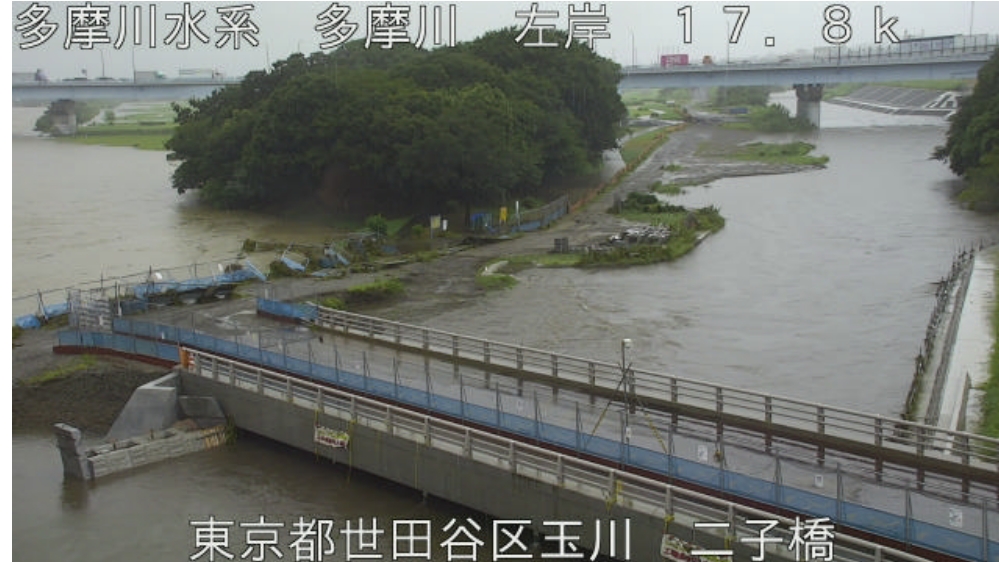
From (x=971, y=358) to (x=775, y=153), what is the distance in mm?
73468

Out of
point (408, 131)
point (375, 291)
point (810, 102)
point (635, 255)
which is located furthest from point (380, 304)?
point (810, 102)

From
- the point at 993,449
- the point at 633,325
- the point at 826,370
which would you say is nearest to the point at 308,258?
the point at 633,325

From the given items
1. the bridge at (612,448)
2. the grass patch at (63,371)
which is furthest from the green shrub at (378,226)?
the bridge at (612,448)

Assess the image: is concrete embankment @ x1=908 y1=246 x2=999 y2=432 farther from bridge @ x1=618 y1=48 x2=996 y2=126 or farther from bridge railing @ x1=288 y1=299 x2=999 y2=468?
bridge @ x1=618 y1=48 x2=996 y2=126

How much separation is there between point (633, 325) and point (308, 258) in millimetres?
16302

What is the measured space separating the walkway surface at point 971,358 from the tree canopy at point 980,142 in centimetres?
2384

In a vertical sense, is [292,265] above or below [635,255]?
above

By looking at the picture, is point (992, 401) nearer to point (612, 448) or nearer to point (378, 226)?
point (612, 448)

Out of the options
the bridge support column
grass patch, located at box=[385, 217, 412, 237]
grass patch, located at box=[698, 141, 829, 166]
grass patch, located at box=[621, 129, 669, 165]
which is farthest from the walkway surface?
the bridge support column

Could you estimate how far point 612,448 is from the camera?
703 inches

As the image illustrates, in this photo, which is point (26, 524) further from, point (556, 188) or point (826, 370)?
point (556, 188)

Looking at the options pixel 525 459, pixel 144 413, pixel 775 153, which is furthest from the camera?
pixel 775 153

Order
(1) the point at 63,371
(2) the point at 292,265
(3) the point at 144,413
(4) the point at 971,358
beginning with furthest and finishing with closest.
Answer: (2) the point at 292,265
(1) the point at 63,371
(4) the point at 971,358
(3) the point at 144,413

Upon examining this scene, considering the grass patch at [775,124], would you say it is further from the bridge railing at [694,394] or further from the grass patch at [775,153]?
the bridge railing at [694,394]
